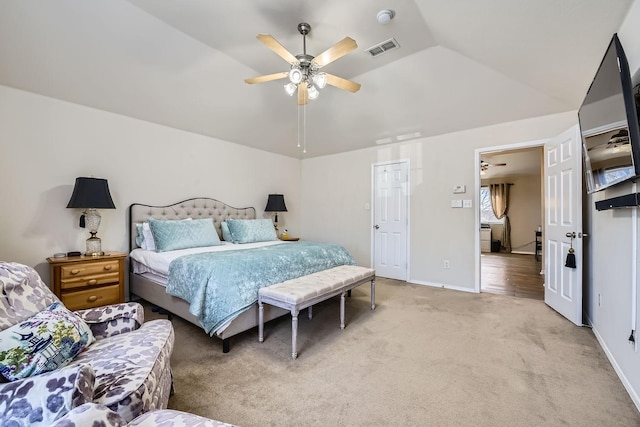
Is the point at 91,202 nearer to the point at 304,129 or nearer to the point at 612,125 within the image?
the point at 304,129

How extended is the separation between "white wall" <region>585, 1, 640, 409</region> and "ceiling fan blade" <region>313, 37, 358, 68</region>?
1.72m

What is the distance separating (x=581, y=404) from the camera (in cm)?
166

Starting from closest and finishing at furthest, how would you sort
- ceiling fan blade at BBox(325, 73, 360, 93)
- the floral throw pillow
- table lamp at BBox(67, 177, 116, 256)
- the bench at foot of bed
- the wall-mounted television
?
the floral throw pillow, the wall-mounted television, the bench at foot of bed, ceiling fan blade at BBox(325, 73, 360, 93), table lamp at BBox(67, 177, 116, 256)

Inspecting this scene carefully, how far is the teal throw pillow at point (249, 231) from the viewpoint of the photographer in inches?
160

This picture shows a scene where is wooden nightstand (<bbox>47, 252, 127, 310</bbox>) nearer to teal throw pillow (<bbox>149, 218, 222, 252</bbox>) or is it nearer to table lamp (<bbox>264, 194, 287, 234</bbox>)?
teal throw pillow (<bbox>149, 218, 222, 252</bbox>)

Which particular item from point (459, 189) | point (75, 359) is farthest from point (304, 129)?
point (75, 359)

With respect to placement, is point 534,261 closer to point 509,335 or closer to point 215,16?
point 509,335

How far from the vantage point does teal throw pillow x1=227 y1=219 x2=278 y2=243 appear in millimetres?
4066

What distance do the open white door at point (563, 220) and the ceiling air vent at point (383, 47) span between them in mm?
2085

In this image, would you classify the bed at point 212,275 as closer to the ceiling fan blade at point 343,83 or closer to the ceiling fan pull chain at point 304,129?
the ceiling fan blade at point 343,83

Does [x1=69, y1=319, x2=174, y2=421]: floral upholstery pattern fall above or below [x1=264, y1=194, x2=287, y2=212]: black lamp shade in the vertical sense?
below

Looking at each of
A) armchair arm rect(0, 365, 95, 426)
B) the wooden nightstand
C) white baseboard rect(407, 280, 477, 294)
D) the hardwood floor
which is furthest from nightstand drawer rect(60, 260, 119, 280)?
the hardwood floor

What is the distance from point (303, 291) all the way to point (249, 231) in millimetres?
2036

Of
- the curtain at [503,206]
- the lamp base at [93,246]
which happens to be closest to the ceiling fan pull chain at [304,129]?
the lamp base at [93,246]
